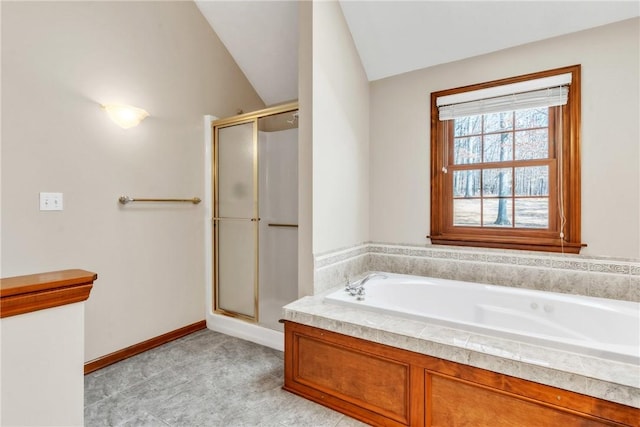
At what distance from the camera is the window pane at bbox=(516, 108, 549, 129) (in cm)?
228

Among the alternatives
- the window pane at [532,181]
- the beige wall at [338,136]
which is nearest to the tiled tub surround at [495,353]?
the beige wall at [338,136]

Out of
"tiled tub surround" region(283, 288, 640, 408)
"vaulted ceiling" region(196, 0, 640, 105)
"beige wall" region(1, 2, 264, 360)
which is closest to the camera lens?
"tiled tub surround" region(283, 288, 640, 408)

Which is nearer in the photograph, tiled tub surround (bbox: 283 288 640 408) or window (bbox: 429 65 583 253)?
tiled tub surround (bbox: 283 288 640 408)

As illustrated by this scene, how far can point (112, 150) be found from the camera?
2293 millimetres

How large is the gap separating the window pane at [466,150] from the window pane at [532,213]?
452mm

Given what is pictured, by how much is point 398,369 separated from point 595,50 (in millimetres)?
2373

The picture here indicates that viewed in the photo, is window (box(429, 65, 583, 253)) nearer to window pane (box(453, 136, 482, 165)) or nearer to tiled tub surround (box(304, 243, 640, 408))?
window pane (box(453, 136, 482, 165))

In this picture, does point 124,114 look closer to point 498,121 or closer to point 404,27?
point 404,27

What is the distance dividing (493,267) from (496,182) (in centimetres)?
65

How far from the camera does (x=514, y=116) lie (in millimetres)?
2375

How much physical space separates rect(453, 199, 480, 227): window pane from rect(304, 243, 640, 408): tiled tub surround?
0.23m

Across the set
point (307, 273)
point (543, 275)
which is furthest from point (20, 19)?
point (543, 275)

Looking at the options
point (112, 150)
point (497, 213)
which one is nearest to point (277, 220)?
point (112, 150)

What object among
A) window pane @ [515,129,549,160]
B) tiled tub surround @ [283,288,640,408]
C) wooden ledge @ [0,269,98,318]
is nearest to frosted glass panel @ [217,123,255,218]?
tiled tub surround @ [283,288,640,408]
